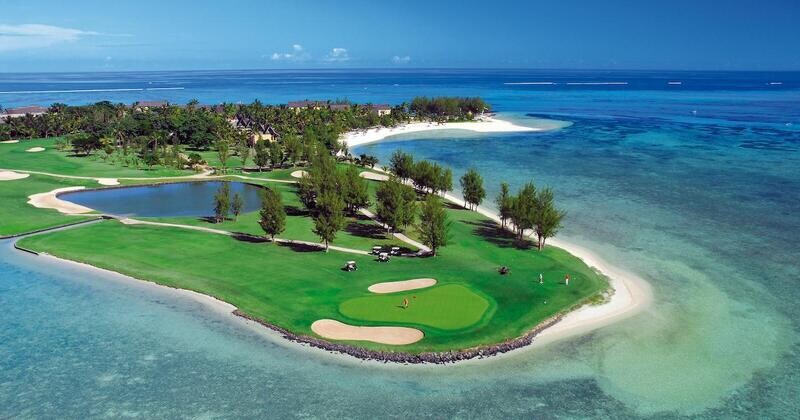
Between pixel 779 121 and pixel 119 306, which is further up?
pixel 779 121

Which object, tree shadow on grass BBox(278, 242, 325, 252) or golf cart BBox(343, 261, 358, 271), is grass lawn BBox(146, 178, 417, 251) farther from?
golf cart BBox(343, 261, 358, 271)

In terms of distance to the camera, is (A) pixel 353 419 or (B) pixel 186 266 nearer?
(A) pixel 353 419

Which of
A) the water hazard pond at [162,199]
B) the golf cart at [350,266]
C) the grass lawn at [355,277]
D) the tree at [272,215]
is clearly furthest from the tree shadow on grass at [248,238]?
the golf cart at [350,266]

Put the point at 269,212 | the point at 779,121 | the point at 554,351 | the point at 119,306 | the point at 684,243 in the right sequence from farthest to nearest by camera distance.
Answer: the point at 779,121 → the point at 684,243 → the point at 269,212 → the point at 119,306 → the point at 554,351

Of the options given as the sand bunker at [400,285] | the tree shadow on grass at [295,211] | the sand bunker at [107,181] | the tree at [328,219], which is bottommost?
the sand bunker at [400,285]

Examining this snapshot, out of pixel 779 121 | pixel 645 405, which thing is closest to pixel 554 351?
pixel 645 405

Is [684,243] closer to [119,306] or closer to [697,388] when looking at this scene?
[697,388]

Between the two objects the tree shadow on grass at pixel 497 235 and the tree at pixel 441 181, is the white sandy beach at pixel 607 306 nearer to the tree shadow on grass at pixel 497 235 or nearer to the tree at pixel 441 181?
the tree shadow on grass at pixel 497 235

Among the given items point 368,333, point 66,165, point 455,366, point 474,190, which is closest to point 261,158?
point 66,165
